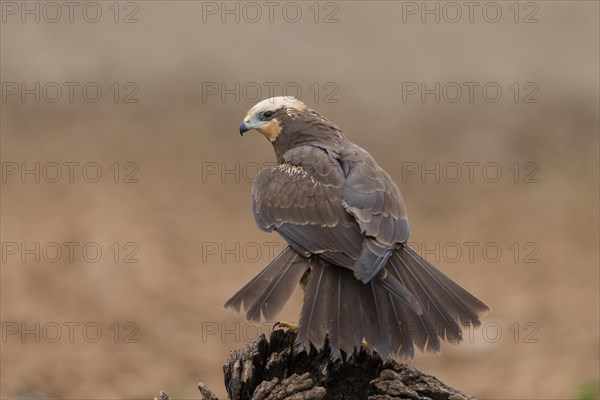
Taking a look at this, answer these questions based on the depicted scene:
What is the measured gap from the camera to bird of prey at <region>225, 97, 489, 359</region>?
5.76 meters

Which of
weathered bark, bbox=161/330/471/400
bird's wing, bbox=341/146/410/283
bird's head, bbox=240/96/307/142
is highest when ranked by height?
bird's head, bbox=240/96/307/142

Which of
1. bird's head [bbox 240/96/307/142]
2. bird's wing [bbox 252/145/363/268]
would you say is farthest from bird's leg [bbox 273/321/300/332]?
bird's head [bbox 240/96/307/142]

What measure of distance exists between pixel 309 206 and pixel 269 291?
2.20 ft

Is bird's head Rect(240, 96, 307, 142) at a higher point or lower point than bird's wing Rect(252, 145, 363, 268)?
higher

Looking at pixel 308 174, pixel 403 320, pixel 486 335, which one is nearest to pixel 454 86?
pixel 486 335

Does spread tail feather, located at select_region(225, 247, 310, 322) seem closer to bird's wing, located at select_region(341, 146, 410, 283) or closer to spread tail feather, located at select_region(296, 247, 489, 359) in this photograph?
spread tail feather, located at select_region(296, 247, 489, 359)

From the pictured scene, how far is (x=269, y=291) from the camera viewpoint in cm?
609

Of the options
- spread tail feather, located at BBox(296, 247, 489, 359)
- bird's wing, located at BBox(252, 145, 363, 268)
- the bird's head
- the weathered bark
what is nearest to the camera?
the weathered bark

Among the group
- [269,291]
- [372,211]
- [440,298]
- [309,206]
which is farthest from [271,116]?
A: [440,298]

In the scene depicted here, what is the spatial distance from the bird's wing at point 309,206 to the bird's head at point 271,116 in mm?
416

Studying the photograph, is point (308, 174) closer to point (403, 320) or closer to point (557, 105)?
point (403, 320)

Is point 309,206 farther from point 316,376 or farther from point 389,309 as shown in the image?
point 316,376

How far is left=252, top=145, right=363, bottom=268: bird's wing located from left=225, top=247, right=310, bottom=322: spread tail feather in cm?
14

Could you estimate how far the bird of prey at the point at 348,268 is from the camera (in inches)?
227
